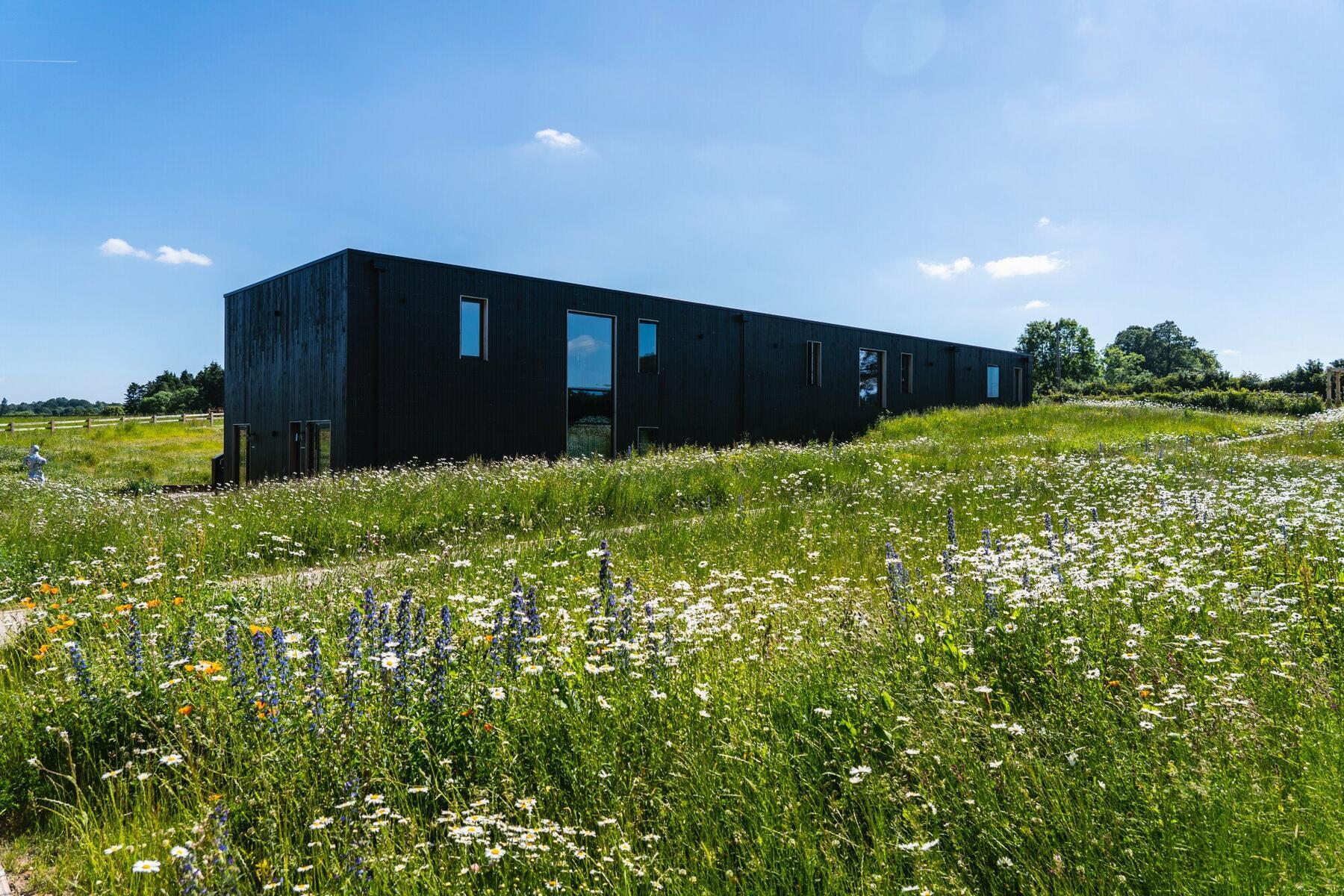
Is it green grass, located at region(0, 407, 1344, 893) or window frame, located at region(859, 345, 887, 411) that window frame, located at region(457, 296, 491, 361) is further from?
window frame, located at region(859, 345, 887, 411)

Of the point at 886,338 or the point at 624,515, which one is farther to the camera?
the point at 886,338

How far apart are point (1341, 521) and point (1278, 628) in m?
3.04

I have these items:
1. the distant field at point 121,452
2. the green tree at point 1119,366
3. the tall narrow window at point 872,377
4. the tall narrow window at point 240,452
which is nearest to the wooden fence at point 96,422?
the distant field at point 121,452

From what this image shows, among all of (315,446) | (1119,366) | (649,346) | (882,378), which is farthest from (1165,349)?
(315,446)

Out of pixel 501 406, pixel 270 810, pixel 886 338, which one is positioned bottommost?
pixel 270 810

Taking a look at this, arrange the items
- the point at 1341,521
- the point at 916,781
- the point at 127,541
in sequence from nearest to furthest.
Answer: the point at 916,781 → the point at 1341,521 → the point at 127,541

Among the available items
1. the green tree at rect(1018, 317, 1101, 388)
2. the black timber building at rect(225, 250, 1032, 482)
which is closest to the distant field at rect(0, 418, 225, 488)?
the black timber building at rect(225, 250, 1032, 482)

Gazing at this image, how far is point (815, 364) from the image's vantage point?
27719 millimetres

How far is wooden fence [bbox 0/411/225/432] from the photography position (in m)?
38.2

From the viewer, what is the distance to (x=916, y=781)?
2.71 meters

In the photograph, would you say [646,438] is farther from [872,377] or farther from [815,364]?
[872,377]

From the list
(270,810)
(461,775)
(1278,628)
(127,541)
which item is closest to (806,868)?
(461,775)

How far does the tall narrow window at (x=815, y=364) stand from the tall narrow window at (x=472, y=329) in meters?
13.2

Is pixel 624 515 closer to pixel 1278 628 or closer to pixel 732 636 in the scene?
pixel 732 636
